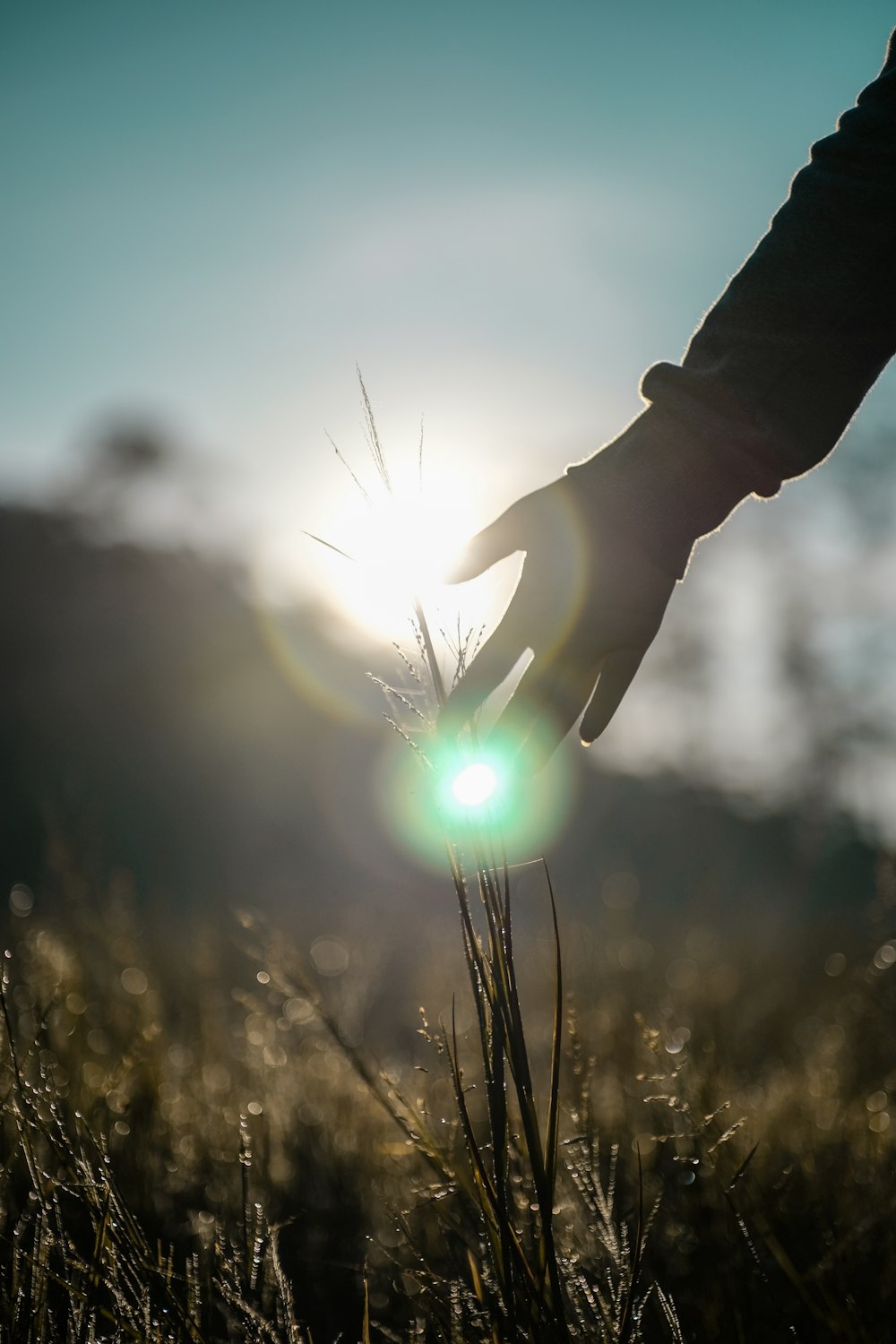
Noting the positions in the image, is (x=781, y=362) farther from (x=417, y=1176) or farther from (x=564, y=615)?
(x=417, y=1176)

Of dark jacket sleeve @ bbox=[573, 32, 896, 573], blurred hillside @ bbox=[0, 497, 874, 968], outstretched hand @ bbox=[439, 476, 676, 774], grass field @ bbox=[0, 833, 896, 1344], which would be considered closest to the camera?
grass field @ bbox=[0, 833, 896, 1344]

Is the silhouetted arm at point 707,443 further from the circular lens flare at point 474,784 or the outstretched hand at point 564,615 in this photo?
the circular lens flare at point 474,784

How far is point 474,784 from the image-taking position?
46.3 inches

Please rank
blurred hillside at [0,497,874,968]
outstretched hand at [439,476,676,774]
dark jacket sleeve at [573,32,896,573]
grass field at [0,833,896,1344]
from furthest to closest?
1. blurred hillside at [0,497,874,968]
2. dark jacket sleeve at [573,32,896,573]
3. outstretched hand at [439,476,676,774]
4. grass field at [0,833,896,1344]

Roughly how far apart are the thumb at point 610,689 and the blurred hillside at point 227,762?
976 centimetres

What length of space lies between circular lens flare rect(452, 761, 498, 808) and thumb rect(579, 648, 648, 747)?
1.03ft

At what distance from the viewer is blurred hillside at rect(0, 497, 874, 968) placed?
531 inches

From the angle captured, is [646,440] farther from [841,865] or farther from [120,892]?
[841,865]

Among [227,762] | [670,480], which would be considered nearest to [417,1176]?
[670,480]

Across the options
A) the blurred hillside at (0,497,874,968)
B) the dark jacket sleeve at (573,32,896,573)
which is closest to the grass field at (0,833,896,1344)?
the dark jacket sleeve at (573,32,896,573)

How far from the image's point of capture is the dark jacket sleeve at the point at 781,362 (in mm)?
1532

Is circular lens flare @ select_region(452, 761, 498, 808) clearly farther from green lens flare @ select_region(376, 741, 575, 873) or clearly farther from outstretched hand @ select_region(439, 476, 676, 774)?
outstretched hand @ select_region(439, 476, 676, 774)

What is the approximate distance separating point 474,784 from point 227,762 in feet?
50.8

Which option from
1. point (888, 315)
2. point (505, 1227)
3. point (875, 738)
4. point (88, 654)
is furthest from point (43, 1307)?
point (88, 654)
